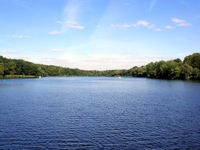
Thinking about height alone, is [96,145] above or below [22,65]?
below

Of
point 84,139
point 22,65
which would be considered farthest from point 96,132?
point 22,65

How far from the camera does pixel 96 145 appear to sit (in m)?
15.1

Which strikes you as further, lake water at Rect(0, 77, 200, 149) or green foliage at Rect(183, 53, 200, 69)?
green foliage at Rect(183, 53, 200, 69)

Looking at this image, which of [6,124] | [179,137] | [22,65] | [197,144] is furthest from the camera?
[22,65]

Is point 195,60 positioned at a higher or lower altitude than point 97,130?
higher

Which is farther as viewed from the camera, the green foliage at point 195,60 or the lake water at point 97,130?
the green foliage at point 195,60

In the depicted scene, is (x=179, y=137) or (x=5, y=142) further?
(x=179, y=137)

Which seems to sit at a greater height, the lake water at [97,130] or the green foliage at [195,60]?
the green foliage at [195,60]

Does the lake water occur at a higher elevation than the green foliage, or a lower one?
lower

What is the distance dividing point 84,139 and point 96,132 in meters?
2.02

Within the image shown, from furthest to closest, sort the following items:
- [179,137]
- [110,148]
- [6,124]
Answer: [6,124] → [179,137] → [110,148]

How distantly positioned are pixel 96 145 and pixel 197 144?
7734mm

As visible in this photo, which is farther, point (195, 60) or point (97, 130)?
point (195, 60)

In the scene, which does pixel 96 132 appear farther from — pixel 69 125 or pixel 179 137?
pixel 179 137
